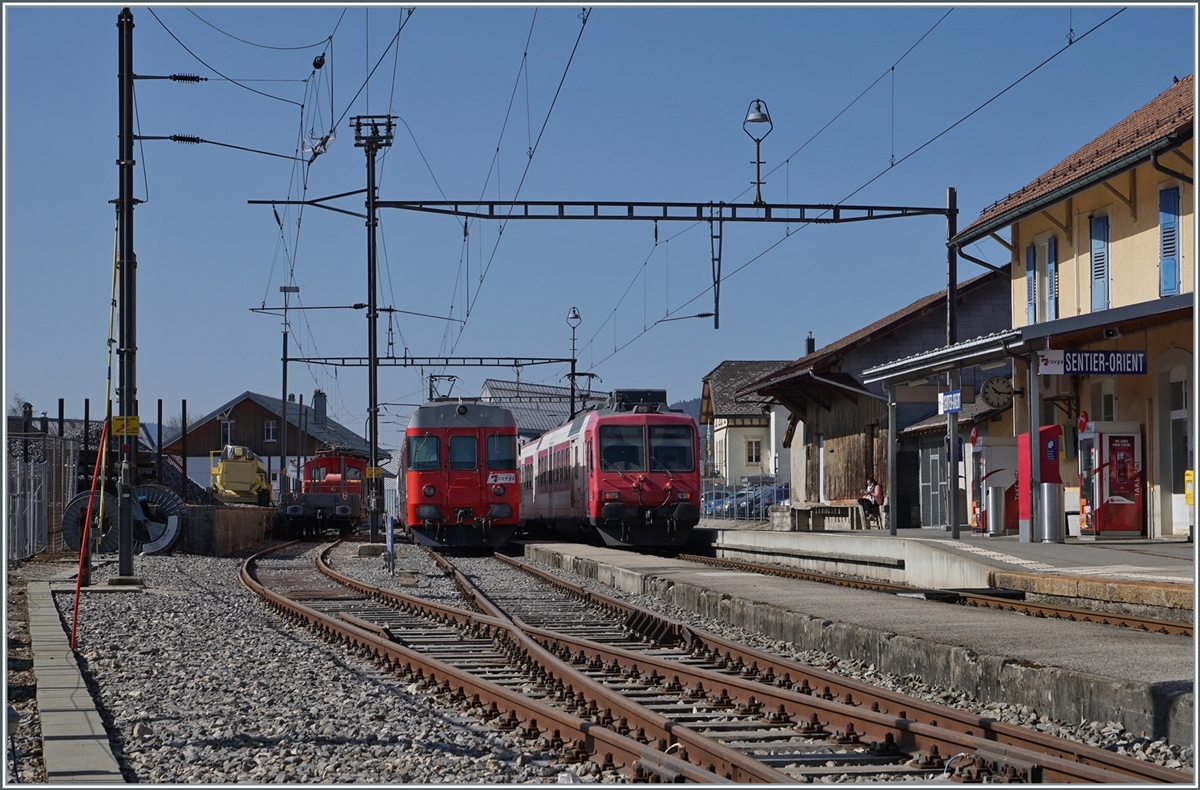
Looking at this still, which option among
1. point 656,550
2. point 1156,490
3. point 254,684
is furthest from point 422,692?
point 656,550

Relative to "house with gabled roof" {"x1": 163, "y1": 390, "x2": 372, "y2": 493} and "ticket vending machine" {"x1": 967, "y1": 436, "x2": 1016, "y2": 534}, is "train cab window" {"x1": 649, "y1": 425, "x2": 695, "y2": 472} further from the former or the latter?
"house with gabled roof" {"x1": 163, "y1": 390, "x2": 372, "y2": 493}

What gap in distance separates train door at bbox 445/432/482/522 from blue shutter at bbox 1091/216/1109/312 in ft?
42.6

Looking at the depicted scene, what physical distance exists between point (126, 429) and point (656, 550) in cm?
1604

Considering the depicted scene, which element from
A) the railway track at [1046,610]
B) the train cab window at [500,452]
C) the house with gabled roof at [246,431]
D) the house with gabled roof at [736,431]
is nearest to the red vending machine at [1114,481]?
the railway track at [1046,610]

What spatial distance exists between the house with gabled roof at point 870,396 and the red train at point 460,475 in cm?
989

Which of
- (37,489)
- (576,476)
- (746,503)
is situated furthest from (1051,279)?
(746,503)

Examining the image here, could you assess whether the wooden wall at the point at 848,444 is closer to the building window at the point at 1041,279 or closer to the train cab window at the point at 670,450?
the train cab window at the point at 670,450

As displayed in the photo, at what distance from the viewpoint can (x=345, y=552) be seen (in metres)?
31.8

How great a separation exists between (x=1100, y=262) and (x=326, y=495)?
32.8 meters

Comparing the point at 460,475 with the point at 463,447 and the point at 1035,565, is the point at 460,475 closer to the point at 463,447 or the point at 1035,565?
the point at 463,447

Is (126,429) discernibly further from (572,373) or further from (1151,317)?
(572,373)

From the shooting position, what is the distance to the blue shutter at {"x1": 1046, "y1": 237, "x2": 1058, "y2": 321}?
82.3 ft

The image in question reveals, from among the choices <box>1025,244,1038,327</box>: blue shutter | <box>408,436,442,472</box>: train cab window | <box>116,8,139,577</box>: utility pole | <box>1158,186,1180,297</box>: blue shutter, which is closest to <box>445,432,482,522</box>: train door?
<box>408,436,442,472</box>: train cab window

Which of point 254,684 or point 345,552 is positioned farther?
point 345,552
